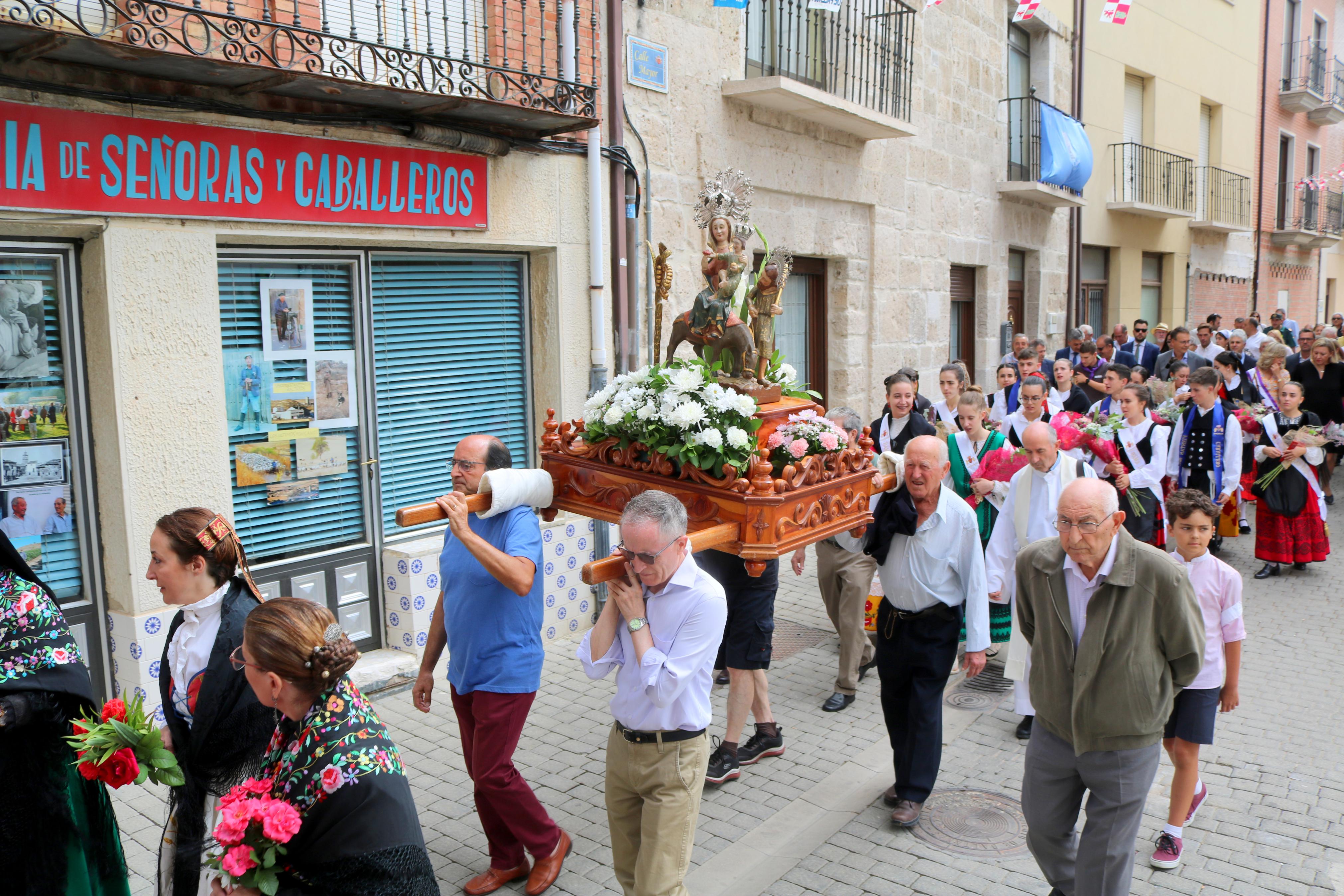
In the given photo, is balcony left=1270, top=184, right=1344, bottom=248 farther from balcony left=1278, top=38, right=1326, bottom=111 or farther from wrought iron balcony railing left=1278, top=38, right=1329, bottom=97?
wrought iron balcony railing left=1278, top=38, right=1329, bottom=97

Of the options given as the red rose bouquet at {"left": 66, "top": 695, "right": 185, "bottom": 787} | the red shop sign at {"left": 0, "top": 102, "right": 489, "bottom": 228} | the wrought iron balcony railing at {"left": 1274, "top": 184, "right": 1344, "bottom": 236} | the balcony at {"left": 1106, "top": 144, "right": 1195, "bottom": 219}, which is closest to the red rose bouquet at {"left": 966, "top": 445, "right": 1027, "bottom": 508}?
the red shop sign at {"left": 0, "top": 102, "right": 489, "bottom": 228}

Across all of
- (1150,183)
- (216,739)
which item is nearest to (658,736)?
(216,739)

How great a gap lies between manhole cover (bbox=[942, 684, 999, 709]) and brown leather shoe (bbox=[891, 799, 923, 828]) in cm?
157

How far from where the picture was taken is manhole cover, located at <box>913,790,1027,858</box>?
486 cm

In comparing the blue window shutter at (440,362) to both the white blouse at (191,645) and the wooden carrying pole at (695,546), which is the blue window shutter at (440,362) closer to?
the white blouse at (191,645)

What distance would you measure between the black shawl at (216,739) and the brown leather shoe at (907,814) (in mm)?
3068

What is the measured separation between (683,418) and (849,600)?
344 cm

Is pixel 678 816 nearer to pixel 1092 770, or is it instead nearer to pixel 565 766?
pixel 1092 770

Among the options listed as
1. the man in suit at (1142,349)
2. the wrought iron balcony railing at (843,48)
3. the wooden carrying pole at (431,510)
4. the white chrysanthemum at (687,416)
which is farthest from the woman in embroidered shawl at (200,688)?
the man in suit at (1142,349)

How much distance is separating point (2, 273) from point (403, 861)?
4.42 metres

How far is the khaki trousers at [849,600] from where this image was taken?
6.70 meters

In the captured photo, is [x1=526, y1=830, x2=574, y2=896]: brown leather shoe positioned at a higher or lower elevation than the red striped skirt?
lower

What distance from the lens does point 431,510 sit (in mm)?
3768

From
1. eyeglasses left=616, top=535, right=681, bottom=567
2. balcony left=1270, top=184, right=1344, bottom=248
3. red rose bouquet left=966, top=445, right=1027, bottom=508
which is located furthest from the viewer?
balcony left=1270, top=184, right=1344, bottom=248
